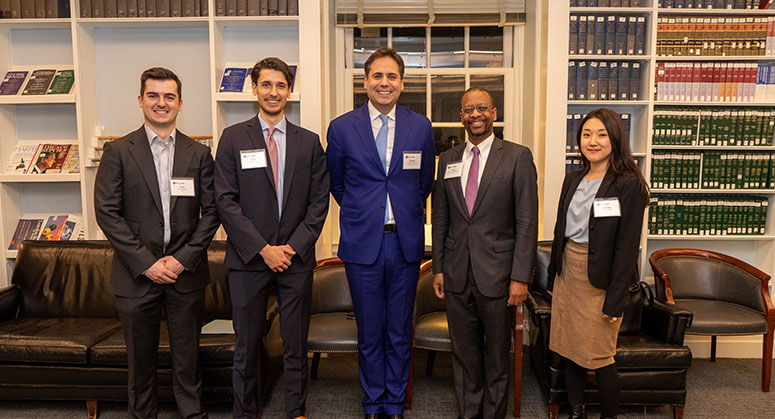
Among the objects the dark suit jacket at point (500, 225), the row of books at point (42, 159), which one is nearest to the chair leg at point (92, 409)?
the row of books at point (42, 159)

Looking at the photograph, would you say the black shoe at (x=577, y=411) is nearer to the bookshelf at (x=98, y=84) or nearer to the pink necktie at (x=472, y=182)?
the pink necktie at (x=472, y=182)

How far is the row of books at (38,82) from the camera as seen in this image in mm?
3891

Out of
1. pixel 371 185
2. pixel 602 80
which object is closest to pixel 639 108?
pixel 602 80

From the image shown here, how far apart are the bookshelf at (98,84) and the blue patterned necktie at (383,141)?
53.5 inches

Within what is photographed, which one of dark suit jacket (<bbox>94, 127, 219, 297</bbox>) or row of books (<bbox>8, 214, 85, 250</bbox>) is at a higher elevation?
dark suit jacket (<bbox>94, 127, 219, 297</bbox>)

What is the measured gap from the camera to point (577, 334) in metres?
2.51

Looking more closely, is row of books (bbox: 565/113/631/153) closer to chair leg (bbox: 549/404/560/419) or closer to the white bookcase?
the white bookcase

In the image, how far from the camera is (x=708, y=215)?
12.9 feet

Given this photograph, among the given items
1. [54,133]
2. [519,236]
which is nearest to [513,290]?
[519,236]

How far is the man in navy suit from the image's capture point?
98.4 inches

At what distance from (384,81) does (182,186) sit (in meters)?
1.08

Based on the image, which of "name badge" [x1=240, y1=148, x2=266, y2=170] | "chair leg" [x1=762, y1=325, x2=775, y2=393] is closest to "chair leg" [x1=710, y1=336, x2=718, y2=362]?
"chair leg" [x1=762, y1=325, x2=775, y2=393]

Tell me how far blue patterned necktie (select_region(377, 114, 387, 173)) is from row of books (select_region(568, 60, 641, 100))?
181cm

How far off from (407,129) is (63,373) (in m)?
2.29
